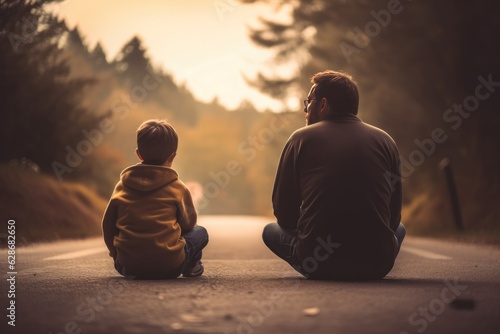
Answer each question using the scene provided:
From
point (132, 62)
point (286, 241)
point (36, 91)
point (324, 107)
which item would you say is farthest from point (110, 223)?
point (132, 62)

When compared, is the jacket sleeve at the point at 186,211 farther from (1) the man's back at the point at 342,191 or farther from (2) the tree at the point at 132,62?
(2) the tree at the point at 132,62

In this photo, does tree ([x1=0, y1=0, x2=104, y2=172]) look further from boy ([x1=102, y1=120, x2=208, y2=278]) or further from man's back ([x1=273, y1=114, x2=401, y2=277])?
man's back ([x1=273, y1=114, x2=401, y2=277])

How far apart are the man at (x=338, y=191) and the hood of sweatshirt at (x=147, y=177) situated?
866 mm

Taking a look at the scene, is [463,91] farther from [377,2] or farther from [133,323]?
[133,323]

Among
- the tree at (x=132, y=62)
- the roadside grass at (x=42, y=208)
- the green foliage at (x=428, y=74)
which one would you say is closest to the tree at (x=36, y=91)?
the roadside grass at (x=42, y=208)

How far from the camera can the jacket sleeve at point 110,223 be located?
4992 mm

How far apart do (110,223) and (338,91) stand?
2.06m

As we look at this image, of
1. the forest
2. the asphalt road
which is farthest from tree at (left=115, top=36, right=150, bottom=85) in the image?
the asphalt road

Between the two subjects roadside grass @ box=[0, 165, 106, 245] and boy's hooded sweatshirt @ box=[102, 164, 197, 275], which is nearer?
boy's hooded sweatshirt @ box=[102, 164, 197, 275]

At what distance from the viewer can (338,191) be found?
4.84 meters

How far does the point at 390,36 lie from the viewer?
20.2 metres

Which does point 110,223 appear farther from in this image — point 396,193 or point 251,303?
point 396,193

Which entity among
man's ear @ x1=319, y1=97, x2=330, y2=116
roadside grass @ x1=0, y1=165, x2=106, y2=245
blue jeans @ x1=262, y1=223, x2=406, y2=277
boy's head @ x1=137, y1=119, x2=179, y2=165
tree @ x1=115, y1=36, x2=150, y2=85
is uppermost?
tree @ x1=115, y1=36, x2=150, y2=85

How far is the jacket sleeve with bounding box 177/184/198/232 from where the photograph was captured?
5055 millimetres
